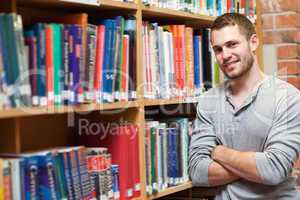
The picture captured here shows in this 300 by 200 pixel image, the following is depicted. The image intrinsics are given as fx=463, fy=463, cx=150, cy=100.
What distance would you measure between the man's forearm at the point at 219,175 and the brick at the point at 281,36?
3.48 feet

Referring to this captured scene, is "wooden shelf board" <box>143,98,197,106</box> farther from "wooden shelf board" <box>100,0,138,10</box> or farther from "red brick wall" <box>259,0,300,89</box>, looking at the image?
"red brick wall" <box>259,0,300,89</box>

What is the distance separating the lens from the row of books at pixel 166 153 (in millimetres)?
1885

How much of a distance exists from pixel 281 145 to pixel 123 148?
61 cm

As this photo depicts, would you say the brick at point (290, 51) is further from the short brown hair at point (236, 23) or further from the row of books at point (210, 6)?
the short brown hair at point (236, 23)

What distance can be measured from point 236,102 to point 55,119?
2.48ft

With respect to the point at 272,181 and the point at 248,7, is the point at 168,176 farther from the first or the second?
the point at 248,7

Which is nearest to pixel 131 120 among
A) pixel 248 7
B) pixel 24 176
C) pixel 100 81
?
pixel 100 81

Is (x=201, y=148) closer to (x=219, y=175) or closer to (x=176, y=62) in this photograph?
(x=219, y=175)

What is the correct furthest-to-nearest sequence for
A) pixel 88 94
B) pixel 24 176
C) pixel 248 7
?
pixel 248 7 < pixel 88 94 < pixel 24 176

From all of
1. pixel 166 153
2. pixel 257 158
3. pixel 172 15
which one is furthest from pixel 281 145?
pixel 172 15

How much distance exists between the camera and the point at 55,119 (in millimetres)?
1822

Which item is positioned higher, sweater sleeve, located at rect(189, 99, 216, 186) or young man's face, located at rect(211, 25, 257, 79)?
young man's face, located at rect(211, 25, 257, 79)

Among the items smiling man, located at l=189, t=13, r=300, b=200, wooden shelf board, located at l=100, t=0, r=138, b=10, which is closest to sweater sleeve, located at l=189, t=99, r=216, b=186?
smiling man, located at l=189, t=13, r=300, b=200

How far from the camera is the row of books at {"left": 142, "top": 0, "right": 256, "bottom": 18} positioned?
197cm
